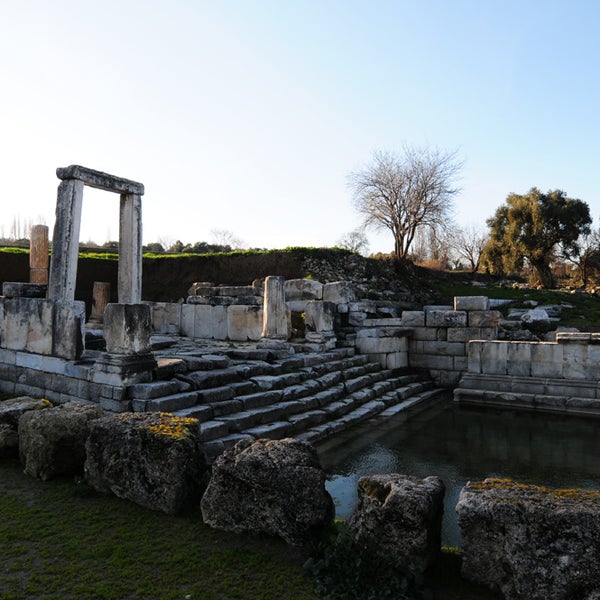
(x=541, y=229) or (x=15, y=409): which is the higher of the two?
(x=541, y=229)

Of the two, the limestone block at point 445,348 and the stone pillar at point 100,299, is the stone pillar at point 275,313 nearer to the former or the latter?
the limestone block at point 445,348

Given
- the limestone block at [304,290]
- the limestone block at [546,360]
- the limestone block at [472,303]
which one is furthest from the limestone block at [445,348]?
the limestone block at [304,290]

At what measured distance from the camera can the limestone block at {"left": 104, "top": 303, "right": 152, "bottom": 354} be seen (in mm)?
6633

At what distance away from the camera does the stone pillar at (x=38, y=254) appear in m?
12.8

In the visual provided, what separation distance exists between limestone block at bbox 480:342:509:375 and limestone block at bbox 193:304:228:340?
672 centimetres

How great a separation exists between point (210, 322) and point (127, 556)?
35.1 feet

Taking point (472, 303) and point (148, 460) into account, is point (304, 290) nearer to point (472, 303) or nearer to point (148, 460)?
point (472, 303)

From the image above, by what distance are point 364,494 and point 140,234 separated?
26.8ft

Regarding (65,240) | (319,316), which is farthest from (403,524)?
(319,316)

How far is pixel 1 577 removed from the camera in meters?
3.24

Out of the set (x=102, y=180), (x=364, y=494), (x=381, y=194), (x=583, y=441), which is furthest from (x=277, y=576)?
(x=381, y=194)

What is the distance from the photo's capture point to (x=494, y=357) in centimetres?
1079

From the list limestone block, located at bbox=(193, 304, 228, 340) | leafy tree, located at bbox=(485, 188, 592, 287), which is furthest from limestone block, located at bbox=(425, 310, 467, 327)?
leafy tree, located at bbox=(485, 188, 592, 287)

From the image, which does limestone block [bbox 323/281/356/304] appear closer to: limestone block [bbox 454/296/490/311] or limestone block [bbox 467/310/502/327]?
limestone block [bbox 454/296/490/311]
